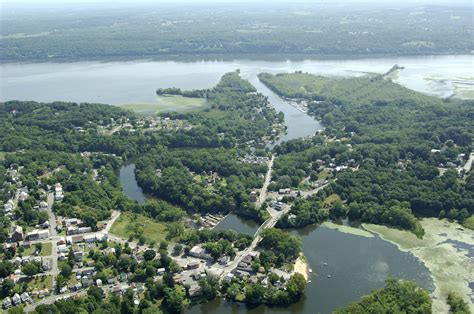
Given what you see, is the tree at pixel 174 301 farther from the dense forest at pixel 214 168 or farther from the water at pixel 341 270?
the dense forest at pixel 214 168

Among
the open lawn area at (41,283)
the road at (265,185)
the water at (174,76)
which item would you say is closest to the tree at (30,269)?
the open lawn area at (41,283)

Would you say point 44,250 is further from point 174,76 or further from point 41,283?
point 174,76

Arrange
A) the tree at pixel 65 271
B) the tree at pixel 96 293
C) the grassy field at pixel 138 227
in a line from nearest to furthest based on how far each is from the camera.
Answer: the tree at pixel 96 293, the tree at pixel 65 271, the grassy field at pixel 138 227

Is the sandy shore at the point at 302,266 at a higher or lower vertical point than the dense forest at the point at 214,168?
lower

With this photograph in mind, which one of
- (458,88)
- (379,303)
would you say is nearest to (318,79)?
(458,88)

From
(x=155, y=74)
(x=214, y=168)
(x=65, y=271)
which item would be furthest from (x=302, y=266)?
(x=155, y=74)
